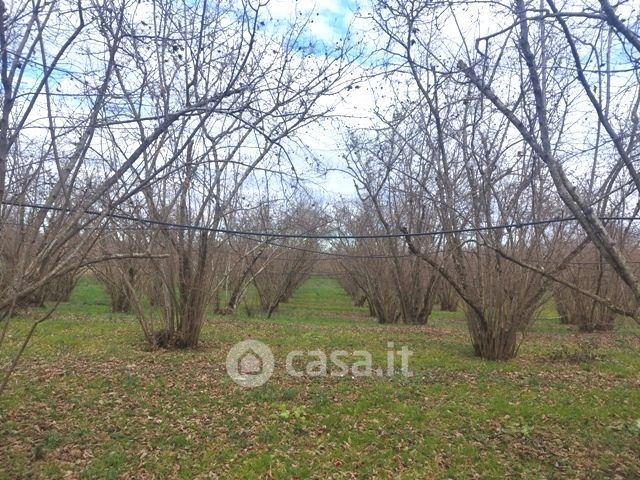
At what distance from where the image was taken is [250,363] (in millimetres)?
6266

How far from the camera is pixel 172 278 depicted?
22.5 feet

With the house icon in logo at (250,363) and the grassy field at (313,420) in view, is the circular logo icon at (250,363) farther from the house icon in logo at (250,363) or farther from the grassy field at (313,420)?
the grassy field at (313,420)

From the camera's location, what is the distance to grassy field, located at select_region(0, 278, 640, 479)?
3.42m

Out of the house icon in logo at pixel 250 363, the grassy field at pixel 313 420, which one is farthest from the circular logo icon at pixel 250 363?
the grassy field at pixel 313 420

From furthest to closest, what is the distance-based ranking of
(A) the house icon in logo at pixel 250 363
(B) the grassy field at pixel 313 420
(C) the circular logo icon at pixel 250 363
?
(A) the house icon in logo at pixel 250 363 < (C) the circular logo icon at pixel 250 363 < (B) the grassy field at pixel 313 420

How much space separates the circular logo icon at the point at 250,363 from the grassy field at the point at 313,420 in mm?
153

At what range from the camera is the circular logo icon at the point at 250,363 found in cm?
538

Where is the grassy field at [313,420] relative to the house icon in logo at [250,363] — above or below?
below

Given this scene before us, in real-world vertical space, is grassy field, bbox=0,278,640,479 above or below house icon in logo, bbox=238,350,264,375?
below

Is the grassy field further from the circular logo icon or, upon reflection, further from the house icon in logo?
the house icon in logo

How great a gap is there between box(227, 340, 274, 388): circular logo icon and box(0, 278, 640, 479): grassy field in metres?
0.15

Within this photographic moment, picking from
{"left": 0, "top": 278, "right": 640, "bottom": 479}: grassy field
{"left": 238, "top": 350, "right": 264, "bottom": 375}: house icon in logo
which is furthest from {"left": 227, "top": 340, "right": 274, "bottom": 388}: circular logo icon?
{"left": 0, "top": 278, "right": 640, "bottom": 479}: grassy field

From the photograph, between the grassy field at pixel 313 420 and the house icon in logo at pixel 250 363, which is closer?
the grassy field at pixel 313 420

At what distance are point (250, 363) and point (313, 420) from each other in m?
2.24
